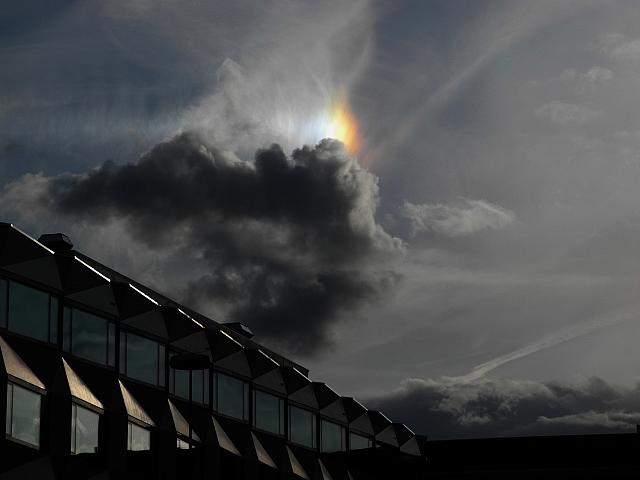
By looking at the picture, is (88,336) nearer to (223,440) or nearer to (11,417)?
(11,417)

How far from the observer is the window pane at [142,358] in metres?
57.3

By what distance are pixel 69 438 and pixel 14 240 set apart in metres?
9.50

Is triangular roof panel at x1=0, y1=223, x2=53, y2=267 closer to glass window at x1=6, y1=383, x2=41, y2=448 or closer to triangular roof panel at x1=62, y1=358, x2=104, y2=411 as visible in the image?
triangular roof panel at x1=62, y1=358, x2=104, y2=411

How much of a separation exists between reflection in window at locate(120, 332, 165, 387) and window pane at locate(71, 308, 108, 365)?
6.06 feet

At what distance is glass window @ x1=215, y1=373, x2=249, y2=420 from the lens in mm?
66625

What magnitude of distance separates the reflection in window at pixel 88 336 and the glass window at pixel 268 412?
1730 cm

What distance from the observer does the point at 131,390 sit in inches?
2222

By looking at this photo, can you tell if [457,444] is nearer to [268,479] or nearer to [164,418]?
[268,479]

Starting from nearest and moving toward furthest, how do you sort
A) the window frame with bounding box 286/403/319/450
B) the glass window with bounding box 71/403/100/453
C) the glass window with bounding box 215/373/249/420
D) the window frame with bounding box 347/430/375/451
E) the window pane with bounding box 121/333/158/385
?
the glass window with bounding box 71/403/100/453 < the window pane with bounding box 121/333/158/385 < the glass window with bounding box 215/373/249/420 < the window frame with bounding box 286/403/319/450 < the window frame with bounding box 347/430/375/451

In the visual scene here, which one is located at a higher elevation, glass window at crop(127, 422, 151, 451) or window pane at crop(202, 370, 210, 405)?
window pane at crop(202, 370, 210, 405)

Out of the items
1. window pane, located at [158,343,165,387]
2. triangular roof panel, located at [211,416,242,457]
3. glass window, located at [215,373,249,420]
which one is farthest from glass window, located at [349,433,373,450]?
window pane, located at [158,343,165,387]

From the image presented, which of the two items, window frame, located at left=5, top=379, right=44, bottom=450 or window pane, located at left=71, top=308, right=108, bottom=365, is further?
window pane, located at left=71, top=308, right=108, bottom=365

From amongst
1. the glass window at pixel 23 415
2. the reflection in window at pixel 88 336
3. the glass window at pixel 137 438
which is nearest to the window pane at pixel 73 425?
the glass window at pixel 23 415

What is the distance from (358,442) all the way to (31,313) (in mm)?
42701
